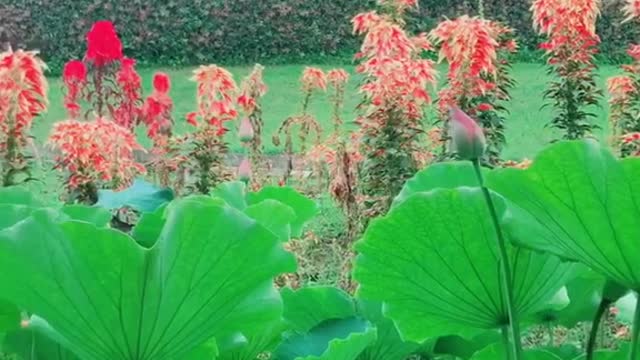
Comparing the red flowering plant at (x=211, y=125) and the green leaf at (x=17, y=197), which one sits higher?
the green leaf at (x=17, y=197)

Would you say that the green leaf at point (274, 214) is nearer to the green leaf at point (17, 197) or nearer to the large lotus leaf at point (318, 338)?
the large lotus leaf at point (318, 338)

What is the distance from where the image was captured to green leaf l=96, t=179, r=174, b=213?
1.24 metres

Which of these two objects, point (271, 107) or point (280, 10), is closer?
point (271, 107)

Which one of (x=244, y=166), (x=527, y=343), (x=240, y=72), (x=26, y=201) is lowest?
(x=240, y=72)

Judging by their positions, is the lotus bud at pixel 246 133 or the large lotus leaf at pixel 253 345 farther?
the lotus bud at pixel 246 133

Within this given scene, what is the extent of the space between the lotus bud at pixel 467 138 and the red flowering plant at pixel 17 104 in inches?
104

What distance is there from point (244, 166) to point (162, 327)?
4.54ft

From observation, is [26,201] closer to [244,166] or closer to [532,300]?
[532,300]

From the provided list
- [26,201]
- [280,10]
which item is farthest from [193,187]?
[280,10]

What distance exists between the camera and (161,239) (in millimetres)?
796

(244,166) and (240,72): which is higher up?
(244,166)

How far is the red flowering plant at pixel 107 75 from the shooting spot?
13.9 feet

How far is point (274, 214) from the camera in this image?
3.42 ft

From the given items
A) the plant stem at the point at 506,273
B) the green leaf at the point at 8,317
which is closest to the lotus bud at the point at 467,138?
the plant stem at the point at 506,273
